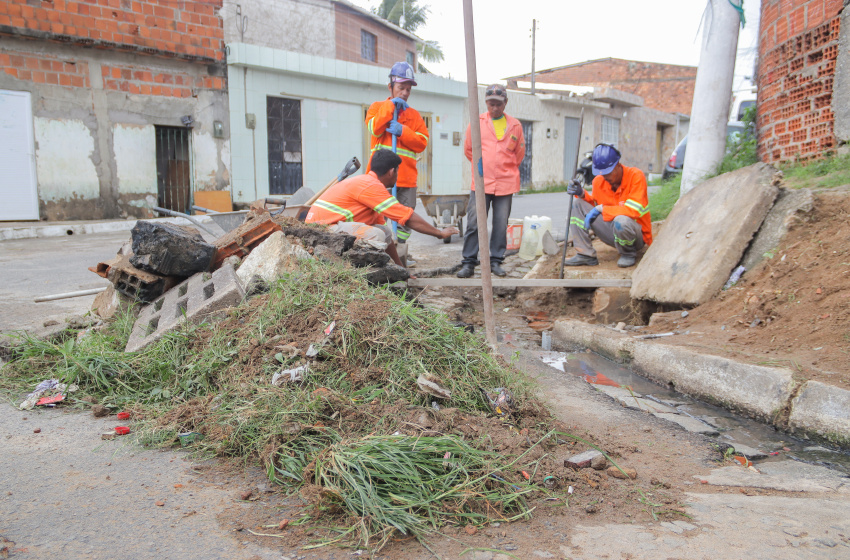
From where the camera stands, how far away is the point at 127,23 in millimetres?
11953

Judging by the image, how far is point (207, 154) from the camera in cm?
1312

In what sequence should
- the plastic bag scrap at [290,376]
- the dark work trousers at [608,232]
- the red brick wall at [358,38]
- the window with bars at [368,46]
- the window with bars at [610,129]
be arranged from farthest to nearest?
the window with bars at [610,129], the window with bars at [368,46], the red brick wall at [358,38], the dark work trousers at [608,232], the plastic bag scrap at [290,376]

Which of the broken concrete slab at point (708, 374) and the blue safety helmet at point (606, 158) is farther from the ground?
the blue safety helmet at point (606, 158)

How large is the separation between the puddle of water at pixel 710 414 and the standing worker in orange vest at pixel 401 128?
2.51m

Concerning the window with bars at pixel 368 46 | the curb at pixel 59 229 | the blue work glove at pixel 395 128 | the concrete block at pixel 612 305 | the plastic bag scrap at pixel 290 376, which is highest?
the window with bars at pixel 368 46

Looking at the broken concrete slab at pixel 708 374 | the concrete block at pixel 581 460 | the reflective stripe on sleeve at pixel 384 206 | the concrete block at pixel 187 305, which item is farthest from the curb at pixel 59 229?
the concrete block at pixel 581 460

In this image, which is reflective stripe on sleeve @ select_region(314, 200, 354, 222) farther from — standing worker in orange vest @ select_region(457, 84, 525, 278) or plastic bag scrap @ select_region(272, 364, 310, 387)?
plastic bag scrap @ select_region(272, 364, 310, 387)

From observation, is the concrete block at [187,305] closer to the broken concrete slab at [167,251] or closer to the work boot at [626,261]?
the broken concrete slab at [167,251]

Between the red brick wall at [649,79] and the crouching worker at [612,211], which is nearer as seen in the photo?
the crouching worker at [612,211]

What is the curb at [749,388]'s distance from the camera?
2836 mm

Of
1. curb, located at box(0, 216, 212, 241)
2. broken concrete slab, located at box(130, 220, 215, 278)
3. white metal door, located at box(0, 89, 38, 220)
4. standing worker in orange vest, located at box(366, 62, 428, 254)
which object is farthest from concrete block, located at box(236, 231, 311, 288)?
white metal door, located at box(0, 89, 38, 220)

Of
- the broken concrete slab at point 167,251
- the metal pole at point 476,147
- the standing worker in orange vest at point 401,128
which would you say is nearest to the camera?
the metal pole at point 476,147

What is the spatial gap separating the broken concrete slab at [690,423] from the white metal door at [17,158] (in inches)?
460

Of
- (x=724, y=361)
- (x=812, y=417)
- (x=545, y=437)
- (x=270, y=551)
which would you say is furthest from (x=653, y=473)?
(x=270, y=551)
